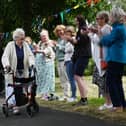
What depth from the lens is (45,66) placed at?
585 inches

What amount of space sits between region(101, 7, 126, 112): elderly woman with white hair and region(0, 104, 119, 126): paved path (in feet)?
2.30

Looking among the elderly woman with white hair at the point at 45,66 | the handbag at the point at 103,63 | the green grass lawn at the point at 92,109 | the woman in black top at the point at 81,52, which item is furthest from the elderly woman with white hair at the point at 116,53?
the elderly woman with white hair at the point at 45,66

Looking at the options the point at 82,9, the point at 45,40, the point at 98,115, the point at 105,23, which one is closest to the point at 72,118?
the point at 98,115

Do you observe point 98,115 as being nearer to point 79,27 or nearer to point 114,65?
point 114,65

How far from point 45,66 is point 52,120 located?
408 cm

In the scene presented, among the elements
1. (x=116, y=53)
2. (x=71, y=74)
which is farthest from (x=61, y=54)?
(x=116, y=53)

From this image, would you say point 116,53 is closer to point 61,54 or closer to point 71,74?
point 71,74

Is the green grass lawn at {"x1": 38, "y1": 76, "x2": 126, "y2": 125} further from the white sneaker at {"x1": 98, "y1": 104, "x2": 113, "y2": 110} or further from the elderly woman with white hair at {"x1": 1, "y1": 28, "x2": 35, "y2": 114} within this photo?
the elderly woman with white hair at {"x1": 1, "y1": 28, "x2": 35, "y2": 114}

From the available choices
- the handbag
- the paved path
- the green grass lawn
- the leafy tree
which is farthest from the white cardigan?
the leafy tree

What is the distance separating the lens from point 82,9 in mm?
22000

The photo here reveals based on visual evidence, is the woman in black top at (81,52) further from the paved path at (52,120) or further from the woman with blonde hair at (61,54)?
the woman with blonde hair at (61,54)

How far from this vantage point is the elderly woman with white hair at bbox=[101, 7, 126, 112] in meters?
10.8

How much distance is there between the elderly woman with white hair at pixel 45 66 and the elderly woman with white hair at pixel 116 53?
3671 mm

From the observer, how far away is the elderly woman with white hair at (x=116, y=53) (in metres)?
10.8
